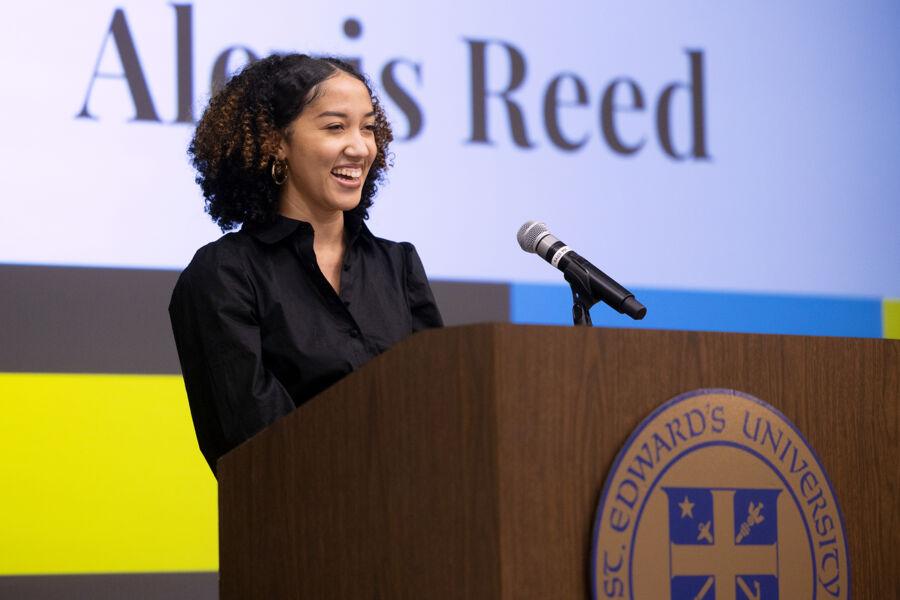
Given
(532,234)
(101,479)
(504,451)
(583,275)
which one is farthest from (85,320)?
(504,451)

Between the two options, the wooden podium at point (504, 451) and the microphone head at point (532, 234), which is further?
the microphone head at point (532, 234)

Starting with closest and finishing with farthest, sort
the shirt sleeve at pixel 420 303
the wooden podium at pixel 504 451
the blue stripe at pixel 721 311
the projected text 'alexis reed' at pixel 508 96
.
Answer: the wooden podium at pixel 504 451, the shirt sleeve at pixel 420 303, the projected text 'alexis reed' at pixel 508 96, the blue stripe at pixel 721 311

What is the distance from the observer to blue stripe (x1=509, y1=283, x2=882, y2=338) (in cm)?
354

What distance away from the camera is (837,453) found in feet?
5.55

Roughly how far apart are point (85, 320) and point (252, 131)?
986 mm

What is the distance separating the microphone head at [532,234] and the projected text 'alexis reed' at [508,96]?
141 cm

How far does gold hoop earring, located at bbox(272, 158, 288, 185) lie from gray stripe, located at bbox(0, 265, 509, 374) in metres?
0.90

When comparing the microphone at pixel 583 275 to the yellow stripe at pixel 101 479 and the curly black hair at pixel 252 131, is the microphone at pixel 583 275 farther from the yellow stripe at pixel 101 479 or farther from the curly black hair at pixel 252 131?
the yellow stripe at pixel 101 479

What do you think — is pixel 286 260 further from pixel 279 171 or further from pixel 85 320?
pixel 85 320

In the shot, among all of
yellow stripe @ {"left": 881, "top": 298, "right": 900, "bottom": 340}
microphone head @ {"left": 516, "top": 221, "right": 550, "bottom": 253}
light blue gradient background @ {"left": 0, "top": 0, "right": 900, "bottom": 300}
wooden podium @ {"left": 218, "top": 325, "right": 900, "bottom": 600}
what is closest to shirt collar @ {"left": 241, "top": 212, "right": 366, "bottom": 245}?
microphone head @ {"left": 516, "top": 221, "right": 550, "bottom": 253}

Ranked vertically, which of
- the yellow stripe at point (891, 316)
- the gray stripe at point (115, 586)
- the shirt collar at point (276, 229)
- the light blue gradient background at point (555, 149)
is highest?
the light blue gradient background at point (555, 149)

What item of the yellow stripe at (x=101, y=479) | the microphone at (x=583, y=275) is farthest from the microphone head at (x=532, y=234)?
the yellow stripe at (x=101, y=479)

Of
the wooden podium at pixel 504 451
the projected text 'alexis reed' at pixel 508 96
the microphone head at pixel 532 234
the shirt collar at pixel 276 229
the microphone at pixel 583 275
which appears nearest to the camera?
the wooden podium at pixel 504 451

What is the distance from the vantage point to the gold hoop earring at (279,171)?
240 centimetres
